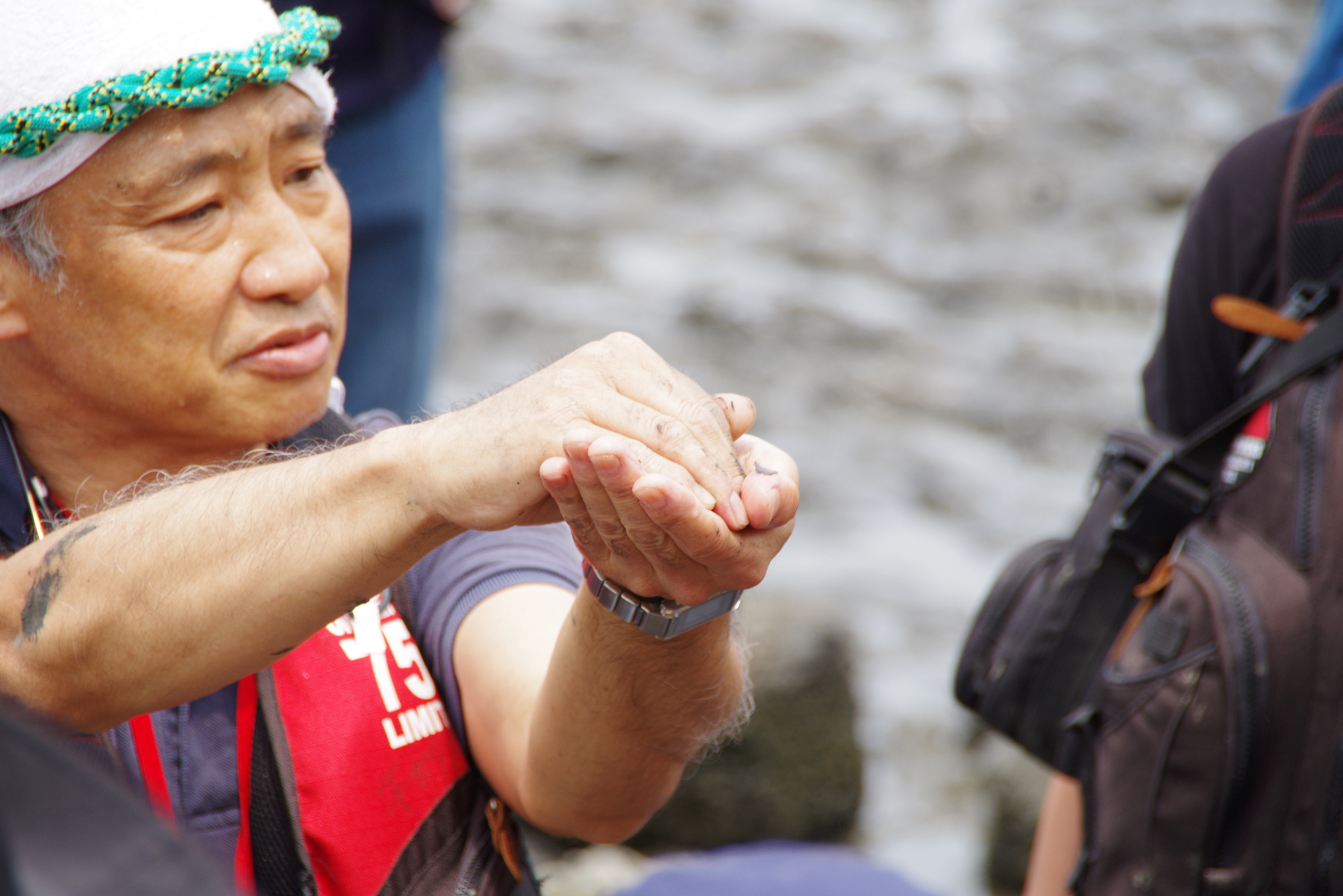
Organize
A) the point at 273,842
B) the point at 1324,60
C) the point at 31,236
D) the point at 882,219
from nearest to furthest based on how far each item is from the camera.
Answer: the point at 273,842 → the point at 31,236 → the point at 1324,60 → the point at 882,219

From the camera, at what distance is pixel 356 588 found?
1.09 metres

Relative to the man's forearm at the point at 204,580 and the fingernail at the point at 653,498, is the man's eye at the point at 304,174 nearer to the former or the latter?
the man's forearm at the point at 204,580

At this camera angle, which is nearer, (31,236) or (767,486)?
(767,486)

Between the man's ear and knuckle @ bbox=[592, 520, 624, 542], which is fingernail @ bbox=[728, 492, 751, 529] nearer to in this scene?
knuckle @ bbox=[592, 520, 624, 542]

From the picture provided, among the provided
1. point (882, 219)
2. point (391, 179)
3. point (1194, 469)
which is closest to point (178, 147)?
point (391, 179)

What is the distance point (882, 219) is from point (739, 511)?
316 centimetres

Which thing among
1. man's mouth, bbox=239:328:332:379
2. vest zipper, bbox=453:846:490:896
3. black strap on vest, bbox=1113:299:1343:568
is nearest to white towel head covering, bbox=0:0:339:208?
man's mouth, bbox=239:328:332:379

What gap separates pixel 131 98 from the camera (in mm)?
1223

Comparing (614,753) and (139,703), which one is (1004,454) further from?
(139,703)

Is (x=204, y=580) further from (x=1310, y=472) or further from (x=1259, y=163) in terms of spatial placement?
(x=1259, y=163)

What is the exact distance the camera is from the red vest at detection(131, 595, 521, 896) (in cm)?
122

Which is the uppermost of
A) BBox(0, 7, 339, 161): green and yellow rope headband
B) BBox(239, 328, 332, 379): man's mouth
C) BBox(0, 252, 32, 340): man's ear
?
BBox(0, 7, 339, 161): green and yellow rope headband

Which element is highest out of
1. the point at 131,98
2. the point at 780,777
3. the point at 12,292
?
the point at 131,98

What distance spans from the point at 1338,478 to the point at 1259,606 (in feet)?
0.63
